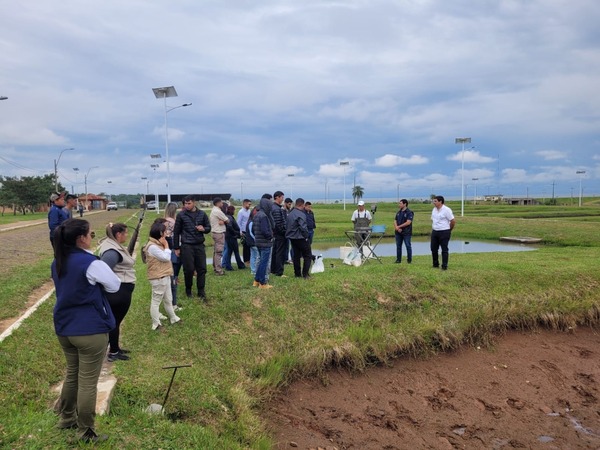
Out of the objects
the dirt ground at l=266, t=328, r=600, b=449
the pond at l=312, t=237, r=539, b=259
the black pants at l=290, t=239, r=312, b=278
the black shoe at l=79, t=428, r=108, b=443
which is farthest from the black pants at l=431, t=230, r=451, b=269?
the black shoe at l=79, t=428, r=108, b=443

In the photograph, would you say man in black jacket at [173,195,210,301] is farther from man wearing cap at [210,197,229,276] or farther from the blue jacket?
the blue jacket

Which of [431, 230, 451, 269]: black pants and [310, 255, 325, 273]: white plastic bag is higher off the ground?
[431, 230, 451, 269]: black pants

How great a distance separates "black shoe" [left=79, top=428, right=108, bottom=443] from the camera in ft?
12.8

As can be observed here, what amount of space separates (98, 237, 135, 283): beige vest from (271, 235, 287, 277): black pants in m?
4.94

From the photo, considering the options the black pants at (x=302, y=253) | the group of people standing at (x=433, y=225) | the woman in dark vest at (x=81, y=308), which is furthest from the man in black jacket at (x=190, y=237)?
the group of people standing at (x=433, y=225)

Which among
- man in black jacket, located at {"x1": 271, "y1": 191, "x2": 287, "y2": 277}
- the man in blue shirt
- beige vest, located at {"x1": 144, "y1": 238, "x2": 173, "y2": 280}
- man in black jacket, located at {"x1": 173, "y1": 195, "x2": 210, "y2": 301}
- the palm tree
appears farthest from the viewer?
the palm tree

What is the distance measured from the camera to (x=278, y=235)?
33.2 feet

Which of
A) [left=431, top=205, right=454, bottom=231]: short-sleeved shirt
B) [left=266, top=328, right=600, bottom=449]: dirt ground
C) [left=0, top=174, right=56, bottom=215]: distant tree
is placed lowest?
[left=266, top=328, right=600, bottom=449]: dirt ground

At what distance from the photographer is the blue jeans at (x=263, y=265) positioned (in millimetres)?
8828

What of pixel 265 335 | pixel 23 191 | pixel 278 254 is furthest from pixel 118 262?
pixel 23 191

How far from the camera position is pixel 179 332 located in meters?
7.09

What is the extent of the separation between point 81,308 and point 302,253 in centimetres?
643

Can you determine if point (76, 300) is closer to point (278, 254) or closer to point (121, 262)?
point (121, 262)

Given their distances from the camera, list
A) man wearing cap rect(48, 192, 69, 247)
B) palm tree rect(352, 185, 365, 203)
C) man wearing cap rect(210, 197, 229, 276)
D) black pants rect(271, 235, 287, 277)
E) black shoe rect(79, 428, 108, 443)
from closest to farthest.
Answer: black shoe rect(79, 428, 108, 443) < man wearing cap rect(48, 192, 69, 247) < man wearing cap rect(210, 197, 229, 276) < black pants rect(271, 235, 287, 277) < palm tree rect(352, 185, 365, 203)
